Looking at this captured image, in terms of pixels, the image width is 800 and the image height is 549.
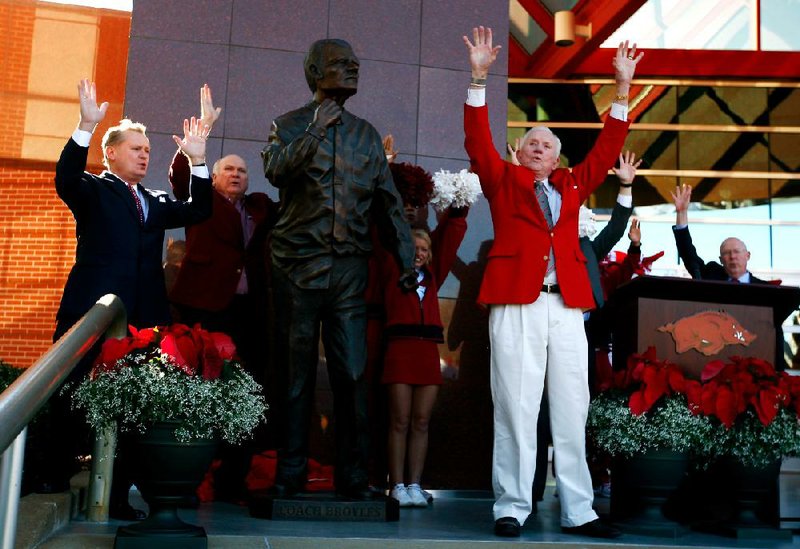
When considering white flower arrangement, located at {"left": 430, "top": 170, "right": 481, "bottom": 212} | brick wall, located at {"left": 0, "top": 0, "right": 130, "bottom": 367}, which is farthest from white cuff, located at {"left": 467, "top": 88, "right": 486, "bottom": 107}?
brick wall, located at {"left": 0, "top": 0, "right": 130, "bottom": 367}

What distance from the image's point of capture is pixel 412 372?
580 cm

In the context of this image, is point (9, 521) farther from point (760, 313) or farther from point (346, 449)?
point (760, 313)

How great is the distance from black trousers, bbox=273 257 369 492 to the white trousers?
2.21ft

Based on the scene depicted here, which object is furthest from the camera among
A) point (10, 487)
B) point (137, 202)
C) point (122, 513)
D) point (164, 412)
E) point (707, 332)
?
point (707, 332)

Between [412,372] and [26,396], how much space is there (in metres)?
3.23

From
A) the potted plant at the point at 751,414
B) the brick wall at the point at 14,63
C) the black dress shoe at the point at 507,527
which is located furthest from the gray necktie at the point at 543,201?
the brick wall at the point at 14,63

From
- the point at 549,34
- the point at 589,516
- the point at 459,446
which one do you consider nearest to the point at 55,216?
the point at 459,446

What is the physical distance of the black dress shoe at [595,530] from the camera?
4544 millimetres

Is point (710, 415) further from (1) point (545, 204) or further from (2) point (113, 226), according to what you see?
(2) point (113, 226)

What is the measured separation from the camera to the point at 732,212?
15.1m

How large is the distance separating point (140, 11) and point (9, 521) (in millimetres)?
4809

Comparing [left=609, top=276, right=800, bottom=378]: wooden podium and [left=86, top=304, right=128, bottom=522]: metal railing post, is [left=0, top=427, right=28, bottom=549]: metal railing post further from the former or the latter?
[left=609, top=276, right=800, bottom=378]: wooden podium

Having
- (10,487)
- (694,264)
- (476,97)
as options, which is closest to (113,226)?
(476,97)

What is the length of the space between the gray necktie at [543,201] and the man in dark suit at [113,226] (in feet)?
5.79
